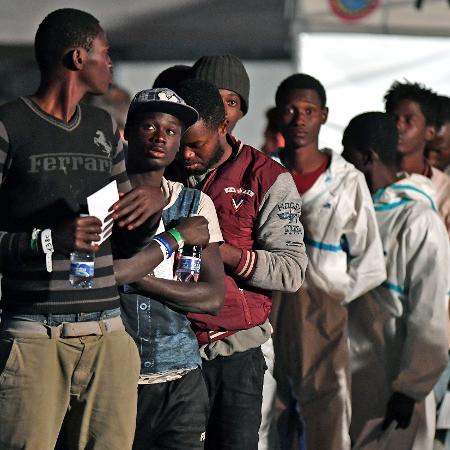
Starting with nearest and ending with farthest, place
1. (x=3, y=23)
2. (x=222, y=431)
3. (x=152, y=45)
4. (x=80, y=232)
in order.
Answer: (x=80, y=232)
(x=222, y=431)
(x=3, y=23)
(x=152, y=45)

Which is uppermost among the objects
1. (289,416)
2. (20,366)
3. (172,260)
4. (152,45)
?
(152,45)

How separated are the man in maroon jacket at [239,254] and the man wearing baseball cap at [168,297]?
0.37 m

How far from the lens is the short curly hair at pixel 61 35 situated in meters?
4.64

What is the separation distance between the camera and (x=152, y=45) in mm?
14258

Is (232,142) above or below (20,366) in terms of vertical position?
above

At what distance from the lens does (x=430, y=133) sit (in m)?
8.80

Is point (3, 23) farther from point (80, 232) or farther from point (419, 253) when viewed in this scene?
point (80, 232)

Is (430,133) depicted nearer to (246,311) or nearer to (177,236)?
(246,311)

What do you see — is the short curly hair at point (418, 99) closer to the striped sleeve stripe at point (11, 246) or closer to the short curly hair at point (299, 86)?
the short curly hair at point (299, 86)

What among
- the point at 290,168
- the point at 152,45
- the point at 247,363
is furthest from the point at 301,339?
the point at 152,45

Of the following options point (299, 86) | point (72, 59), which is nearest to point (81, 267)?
point (72, 59)

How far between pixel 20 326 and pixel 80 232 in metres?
0.42

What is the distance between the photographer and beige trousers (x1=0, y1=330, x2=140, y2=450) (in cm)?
444


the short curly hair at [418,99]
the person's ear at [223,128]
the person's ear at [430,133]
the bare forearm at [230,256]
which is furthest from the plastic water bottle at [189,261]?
the person's ear at [430,133]
